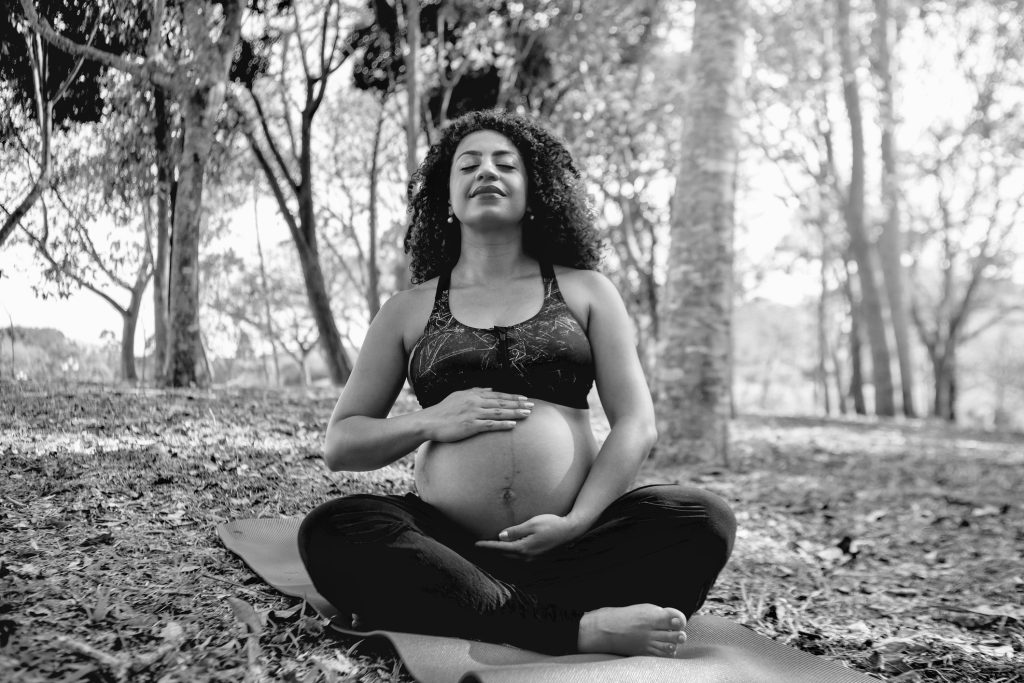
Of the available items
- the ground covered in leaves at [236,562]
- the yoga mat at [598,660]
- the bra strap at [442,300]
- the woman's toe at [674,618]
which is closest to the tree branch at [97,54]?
the ground covered in leaves at [236,562]

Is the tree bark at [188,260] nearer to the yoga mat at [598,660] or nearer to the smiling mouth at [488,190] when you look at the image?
the yoga mat at [598,660]

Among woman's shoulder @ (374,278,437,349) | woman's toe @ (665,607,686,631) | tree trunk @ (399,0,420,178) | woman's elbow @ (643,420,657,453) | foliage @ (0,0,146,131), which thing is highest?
tree trunk @ (399,0,420,178)

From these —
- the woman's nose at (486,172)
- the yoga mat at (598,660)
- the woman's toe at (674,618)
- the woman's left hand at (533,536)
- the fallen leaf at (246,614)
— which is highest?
the woman's nose at (486,172)

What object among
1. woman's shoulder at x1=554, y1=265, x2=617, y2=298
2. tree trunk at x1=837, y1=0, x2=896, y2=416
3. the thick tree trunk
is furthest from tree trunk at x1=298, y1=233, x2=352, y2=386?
tree trunk at x1=837, y1=0, x2=896, y2=416

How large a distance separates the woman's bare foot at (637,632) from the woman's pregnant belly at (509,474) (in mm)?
374

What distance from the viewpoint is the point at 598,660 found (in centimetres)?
203

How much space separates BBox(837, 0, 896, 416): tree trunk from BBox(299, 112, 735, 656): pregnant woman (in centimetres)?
1301

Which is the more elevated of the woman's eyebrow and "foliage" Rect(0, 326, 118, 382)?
the woman's eyebrow

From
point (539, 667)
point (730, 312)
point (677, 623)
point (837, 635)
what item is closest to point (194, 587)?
point (539, 667)

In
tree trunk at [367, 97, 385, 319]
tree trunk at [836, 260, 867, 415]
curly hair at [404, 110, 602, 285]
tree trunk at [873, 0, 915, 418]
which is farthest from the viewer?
tree trunk at [836, 260, 867, 415]

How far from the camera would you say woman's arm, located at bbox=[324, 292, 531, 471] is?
2.31m

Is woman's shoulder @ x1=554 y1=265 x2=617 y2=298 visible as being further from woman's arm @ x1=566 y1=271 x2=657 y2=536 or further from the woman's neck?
the woman's neck

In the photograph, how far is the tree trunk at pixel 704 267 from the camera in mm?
5723

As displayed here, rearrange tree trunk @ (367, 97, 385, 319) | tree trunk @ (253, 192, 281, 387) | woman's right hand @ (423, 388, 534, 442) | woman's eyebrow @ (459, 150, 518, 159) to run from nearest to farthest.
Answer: woman's right hand @ (423, 388, 534, 442), woman's eyebrow @ (459, 150, 518, 159), tree trunk @ (253, 192, 281, 387), tree trunk @ (367, 97, 385, 319)
